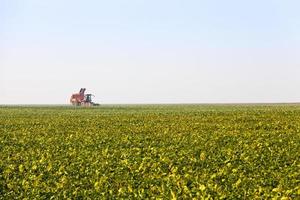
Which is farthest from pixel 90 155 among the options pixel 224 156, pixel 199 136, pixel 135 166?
pixel 199 136

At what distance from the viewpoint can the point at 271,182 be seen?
1438 centimetres

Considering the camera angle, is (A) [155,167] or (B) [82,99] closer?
(A) [155,167]

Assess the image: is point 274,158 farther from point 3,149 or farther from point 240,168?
point 3,149

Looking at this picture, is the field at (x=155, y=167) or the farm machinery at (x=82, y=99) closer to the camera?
the field at (x=155, y=167)

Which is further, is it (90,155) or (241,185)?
(90,155)

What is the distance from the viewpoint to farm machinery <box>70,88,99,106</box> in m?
115

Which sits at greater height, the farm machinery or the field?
the farm machinery

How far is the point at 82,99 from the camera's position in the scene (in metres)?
117

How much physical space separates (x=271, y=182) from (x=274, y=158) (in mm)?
3820

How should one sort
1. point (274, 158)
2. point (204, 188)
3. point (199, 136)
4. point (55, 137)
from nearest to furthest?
point (204, 188)
point (274, 158)
point (199, 136)
point (55, 137)

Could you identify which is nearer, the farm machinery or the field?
the field

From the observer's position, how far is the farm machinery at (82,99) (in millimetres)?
115456

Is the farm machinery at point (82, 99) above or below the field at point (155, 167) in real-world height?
above

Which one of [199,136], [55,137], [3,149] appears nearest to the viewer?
[3,149]
